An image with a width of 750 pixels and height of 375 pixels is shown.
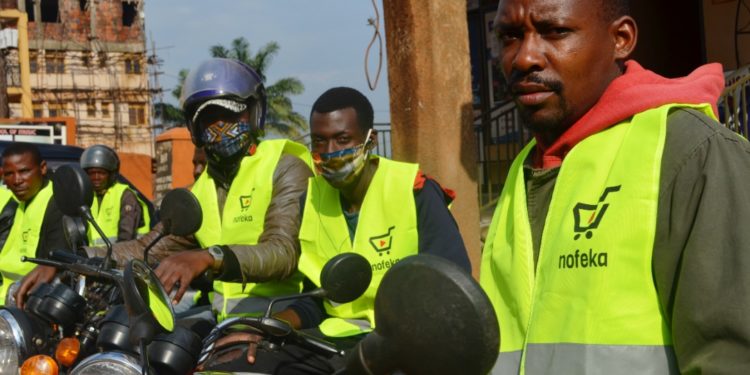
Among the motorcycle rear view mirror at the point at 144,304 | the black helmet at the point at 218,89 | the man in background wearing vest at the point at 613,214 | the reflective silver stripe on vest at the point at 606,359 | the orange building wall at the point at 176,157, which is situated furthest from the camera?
the orange building wall at the point at 176,157

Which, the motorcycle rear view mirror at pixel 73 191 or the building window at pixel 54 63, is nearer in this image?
the motorcycle rear view mirror at pixel 73 191

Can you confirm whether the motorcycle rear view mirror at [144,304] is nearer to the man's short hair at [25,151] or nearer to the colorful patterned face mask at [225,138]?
the colorful patterned face mask at [225,138]

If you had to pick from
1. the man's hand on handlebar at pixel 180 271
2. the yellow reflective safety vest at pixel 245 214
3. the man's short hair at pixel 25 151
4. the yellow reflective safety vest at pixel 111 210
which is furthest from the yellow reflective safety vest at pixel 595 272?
the yellow reflective safety vest at pixel 111 210

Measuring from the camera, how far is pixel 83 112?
52.3 meters

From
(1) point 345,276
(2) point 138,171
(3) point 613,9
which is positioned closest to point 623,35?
(3) point 613,9

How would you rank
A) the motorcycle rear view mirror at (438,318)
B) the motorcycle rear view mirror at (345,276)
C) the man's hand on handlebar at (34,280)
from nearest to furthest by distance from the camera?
the motorcycle rear view mirror at (438,318) → the motorcycle rear view mirror at (345,276) → the man's hand on handlebar at (34,280)

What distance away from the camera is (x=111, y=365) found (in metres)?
2.68

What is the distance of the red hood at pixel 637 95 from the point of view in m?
1.72

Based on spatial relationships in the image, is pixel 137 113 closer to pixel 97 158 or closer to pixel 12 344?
pixel 97 158

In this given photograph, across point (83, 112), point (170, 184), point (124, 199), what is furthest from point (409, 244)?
point (83, 112)

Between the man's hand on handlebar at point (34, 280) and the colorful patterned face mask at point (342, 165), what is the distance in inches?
45.2

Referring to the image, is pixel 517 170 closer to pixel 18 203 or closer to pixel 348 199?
pixel 348 199

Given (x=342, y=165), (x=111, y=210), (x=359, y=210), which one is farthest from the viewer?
(x=111, y=210)

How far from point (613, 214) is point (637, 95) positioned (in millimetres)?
256
